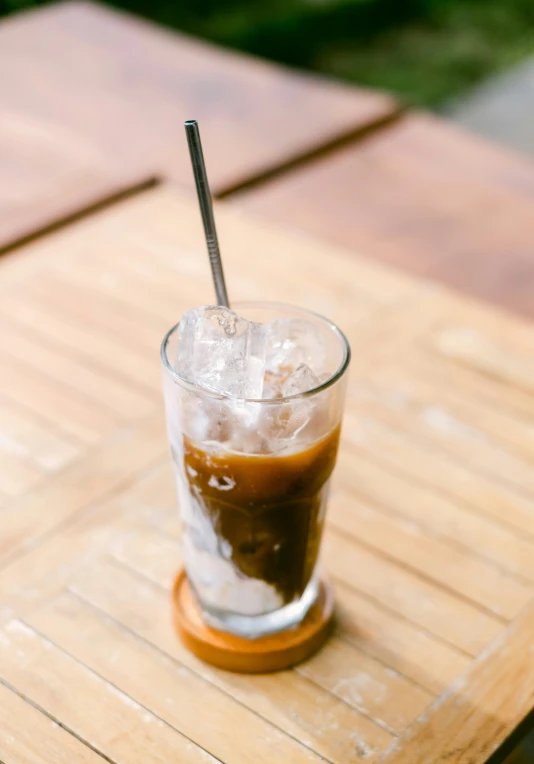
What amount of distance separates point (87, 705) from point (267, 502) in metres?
0.25

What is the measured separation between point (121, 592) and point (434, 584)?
33 centimetres

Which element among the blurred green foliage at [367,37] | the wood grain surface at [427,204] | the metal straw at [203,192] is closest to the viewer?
the metal straw at [203,192]

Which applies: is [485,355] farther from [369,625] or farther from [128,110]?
[128,110]

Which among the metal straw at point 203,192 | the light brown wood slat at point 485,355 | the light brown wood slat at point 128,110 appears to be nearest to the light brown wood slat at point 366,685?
the metal straw at point 203,192

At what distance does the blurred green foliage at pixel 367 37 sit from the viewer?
14.7ft

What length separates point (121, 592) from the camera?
0.96 metres

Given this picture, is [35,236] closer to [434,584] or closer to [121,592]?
[121,592]

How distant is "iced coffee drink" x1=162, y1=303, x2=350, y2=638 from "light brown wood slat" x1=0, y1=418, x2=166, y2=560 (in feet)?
0.67

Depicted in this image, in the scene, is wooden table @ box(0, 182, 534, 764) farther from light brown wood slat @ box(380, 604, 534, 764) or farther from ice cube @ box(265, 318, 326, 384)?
ice cube @ box(265, 318, 326, 384)

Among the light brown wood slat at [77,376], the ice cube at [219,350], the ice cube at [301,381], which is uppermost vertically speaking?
the ice cube at [219,350]

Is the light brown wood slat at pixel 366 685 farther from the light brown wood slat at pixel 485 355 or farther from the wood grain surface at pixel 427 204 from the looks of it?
the wood grain surface at pixel 427 204

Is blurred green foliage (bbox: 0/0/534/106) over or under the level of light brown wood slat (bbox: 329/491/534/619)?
under

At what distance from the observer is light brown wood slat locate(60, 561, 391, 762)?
2.71 feet

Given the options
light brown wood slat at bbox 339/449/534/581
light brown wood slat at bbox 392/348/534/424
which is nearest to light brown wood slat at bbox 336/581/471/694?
light brown wood slat at bbox 339/449/534/581
